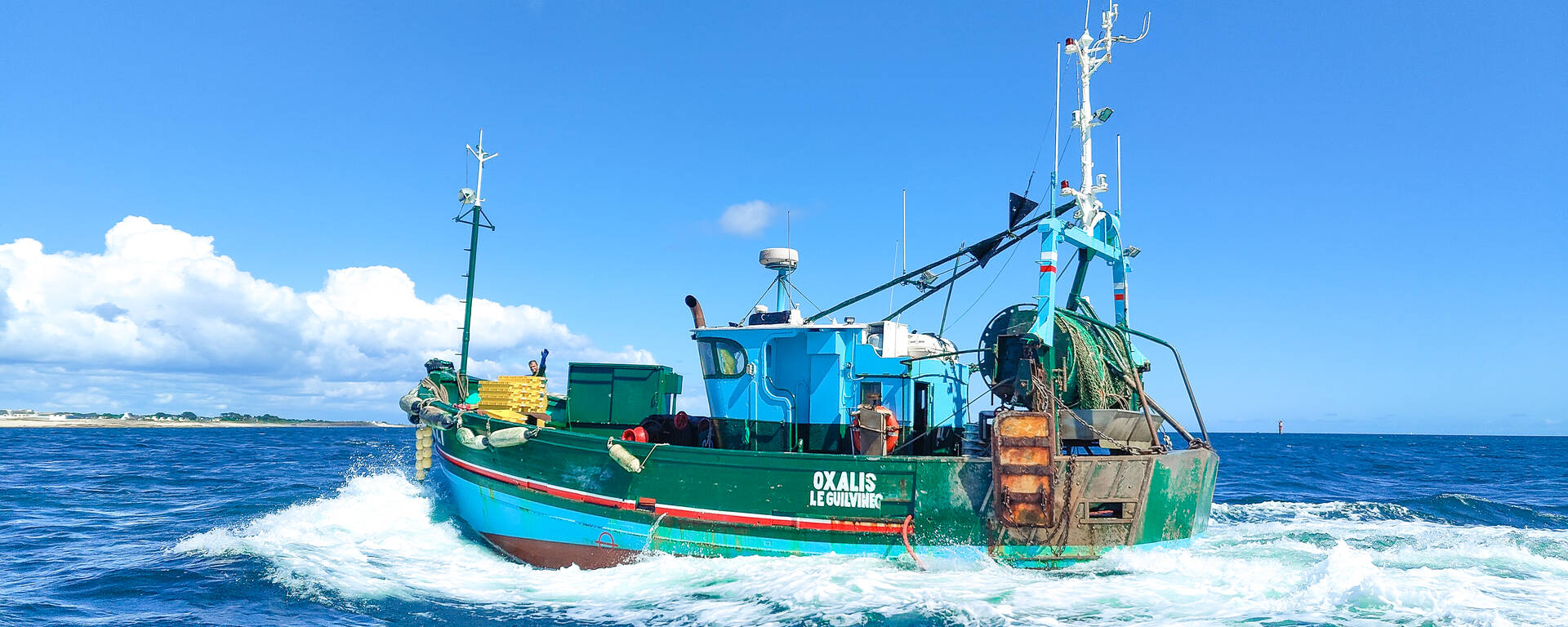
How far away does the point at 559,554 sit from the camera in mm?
11742

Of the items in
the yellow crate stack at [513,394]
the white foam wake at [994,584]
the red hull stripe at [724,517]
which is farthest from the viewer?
the yellow crate stack at [513,394]

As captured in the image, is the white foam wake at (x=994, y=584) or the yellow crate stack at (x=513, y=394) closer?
the white foam wake at (x=994, y=584)

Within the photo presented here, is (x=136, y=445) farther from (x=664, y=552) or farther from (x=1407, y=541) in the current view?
(x=1407, y=541)

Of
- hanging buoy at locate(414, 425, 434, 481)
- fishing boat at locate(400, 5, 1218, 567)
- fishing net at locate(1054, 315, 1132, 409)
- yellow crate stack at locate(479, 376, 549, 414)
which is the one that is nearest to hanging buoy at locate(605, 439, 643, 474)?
fishing boat at locate(400, 5, 1218, 567)

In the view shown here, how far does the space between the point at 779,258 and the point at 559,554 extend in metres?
5.64

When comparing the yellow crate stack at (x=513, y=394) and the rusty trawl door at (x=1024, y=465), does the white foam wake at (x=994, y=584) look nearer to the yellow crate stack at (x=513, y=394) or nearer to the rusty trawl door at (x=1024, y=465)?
the rusty trawl door at (x=1024, y=465)

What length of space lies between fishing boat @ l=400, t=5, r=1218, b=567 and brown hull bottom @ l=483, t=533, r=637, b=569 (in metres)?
0.03

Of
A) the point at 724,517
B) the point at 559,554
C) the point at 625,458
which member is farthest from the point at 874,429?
the point at 559,554

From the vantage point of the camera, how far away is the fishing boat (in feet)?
32.1

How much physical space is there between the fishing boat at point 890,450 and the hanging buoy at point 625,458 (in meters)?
0.02

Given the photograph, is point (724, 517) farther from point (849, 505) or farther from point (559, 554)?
point (559, 554)

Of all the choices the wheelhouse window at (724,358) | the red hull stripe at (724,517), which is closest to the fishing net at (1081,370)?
the red hull stripe at (724,517)

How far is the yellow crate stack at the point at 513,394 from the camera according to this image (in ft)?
45.7

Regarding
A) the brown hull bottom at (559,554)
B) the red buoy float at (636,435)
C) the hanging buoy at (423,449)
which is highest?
the red buoy float at (636,435)
